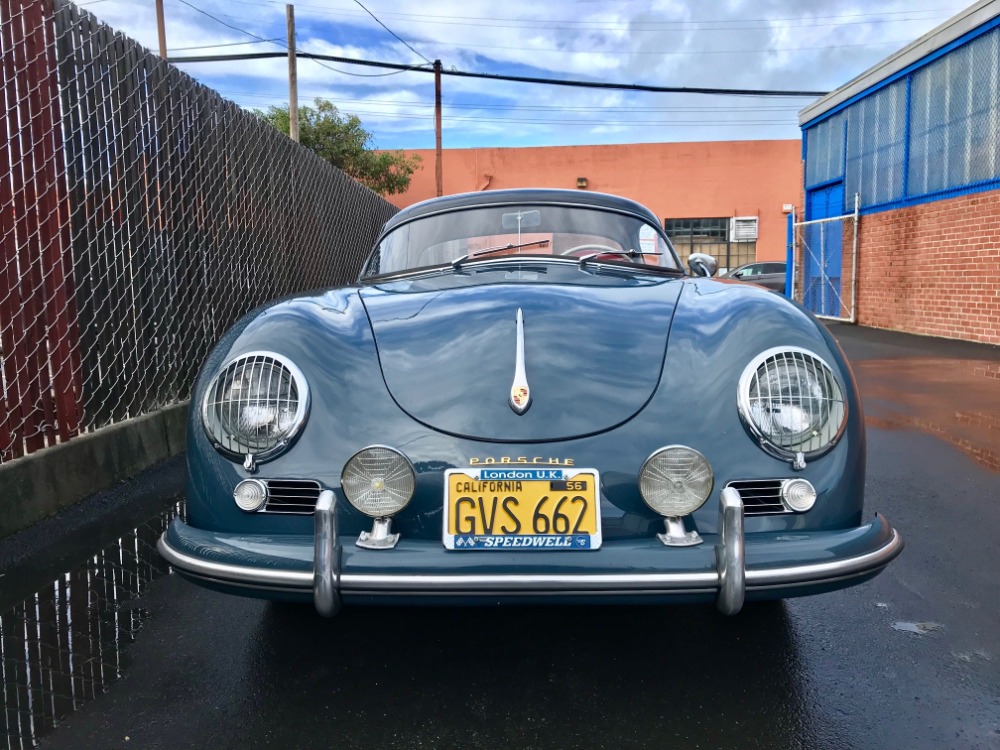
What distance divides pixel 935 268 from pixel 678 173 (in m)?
16.3

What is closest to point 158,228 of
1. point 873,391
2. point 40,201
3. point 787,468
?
point 40,201

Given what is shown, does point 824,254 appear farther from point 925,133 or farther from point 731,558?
point 731,558

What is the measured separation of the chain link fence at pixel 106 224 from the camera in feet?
10.8

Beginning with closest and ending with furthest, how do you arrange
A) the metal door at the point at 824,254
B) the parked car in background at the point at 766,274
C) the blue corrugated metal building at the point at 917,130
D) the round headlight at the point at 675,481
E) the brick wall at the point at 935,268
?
the round headlight at the point at 675,481 → the brick wall at the point at 935,268 → the blue corrugated metal building at the point at 917,130 → the metal door at the point at 824,254 → the parked car in background at the point at 766,274

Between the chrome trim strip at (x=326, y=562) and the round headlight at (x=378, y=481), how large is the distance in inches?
4.4

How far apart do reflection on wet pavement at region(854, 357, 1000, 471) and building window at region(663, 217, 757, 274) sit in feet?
60.3

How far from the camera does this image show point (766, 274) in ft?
60.2

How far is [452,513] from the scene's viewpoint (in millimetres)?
1686

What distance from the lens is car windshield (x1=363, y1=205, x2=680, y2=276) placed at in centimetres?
319

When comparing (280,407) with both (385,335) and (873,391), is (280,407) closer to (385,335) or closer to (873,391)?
(385,335)

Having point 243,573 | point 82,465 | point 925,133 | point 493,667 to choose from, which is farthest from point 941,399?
point 925,133

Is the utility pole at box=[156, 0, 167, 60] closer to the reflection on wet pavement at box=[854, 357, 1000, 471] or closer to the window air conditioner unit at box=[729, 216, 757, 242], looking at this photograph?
the window air conditioner unit at box=[729, 216, 757, 242]

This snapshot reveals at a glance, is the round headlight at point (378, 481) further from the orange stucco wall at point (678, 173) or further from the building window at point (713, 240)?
the building window at point (713, 240)

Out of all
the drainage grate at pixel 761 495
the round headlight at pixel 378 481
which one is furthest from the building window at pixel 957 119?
Result: the round headlight at pixel 378 481
